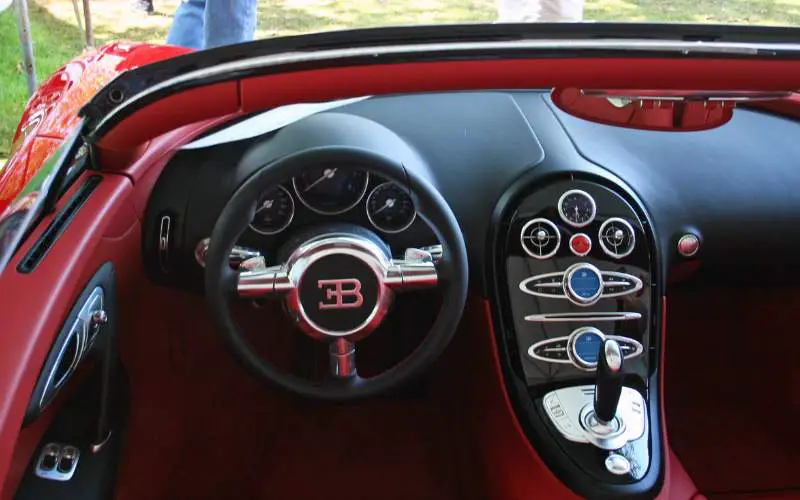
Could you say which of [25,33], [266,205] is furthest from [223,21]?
[266,205]

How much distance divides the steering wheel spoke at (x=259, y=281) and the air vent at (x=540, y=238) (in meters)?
0.52

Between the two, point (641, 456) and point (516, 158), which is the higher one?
point (516, 158)

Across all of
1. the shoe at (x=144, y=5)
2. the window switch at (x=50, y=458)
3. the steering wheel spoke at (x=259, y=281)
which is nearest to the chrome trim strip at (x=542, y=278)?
the steering wheel spoke at (x=259, y=281)

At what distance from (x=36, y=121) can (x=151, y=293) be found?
0.59m

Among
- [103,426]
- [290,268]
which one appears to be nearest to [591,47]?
[290,268]

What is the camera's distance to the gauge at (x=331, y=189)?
4.80ft

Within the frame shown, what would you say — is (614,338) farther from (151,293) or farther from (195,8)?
(195,8)

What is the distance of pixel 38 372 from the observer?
1.17 meters

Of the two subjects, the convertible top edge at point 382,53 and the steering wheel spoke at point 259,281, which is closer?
the convertible top edge at point 382,53

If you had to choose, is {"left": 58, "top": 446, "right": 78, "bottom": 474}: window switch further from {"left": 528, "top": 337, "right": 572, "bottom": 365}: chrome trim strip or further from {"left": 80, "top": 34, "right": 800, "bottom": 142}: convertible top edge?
{"left": 528, "top": 337, "right": 572, "bottom": 365}: chrome trim strip

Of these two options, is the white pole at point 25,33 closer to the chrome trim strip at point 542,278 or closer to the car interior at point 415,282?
the car interior at point 415,282

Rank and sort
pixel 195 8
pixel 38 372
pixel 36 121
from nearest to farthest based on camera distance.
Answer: pixel 38 372 → pixel 36 121 → pixel 195 8

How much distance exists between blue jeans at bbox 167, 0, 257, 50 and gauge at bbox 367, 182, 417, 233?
151 cm

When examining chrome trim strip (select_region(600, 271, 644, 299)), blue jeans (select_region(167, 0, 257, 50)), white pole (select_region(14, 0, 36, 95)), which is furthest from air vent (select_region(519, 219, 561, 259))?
white pole (select_region(14, 0, 36, 95))
